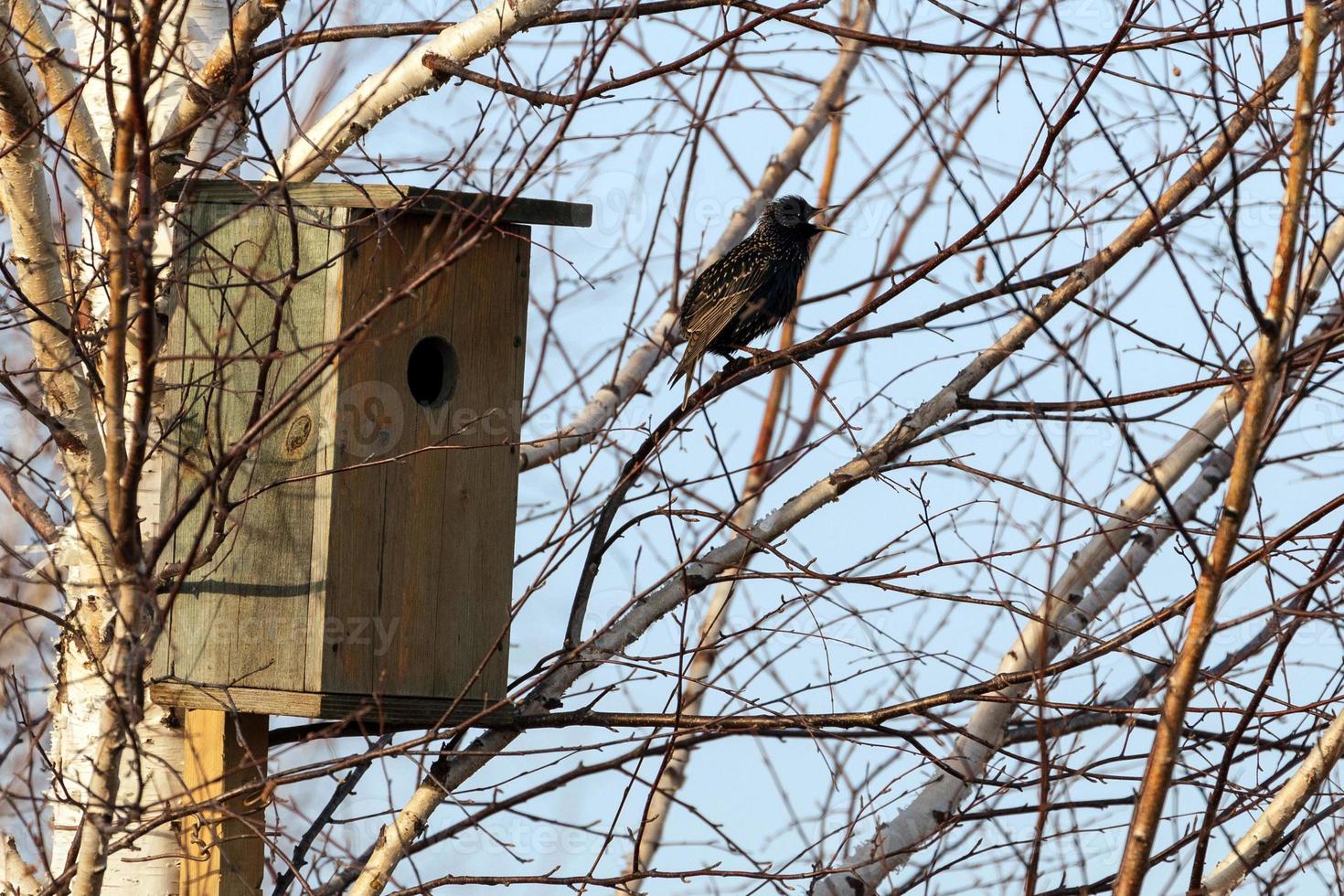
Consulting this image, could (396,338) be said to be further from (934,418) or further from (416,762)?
(934,418)

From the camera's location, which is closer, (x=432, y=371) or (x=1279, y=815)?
(x=1279, y=815)

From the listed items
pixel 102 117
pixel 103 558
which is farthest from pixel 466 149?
pixel 102 117

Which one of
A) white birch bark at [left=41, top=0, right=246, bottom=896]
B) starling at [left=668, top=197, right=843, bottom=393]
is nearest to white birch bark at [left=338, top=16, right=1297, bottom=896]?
white birch bark at [left=41, top=0, right=246, bottom=896]

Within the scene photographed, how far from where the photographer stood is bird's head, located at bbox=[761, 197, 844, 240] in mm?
6117

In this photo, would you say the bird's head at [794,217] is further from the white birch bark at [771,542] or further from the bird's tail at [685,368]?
the white birch bark at [771,542]

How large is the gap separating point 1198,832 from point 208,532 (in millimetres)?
2254

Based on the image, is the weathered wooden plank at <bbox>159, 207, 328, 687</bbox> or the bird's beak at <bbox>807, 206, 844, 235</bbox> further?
the bird's beak at <bbox>807, 206, 844, 235</bbox>

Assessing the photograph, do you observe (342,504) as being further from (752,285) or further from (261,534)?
(752,285)

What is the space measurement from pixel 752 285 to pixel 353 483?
244 centimetres

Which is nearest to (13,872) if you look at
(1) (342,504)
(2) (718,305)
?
(1) (342,504)

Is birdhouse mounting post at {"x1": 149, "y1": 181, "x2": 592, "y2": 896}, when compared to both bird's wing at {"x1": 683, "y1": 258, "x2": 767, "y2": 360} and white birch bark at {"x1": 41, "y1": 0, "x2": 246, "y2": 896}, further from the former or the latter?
bird's wing at {"x1": 683, "y1": 258, "x2": 767, "y2": 360}

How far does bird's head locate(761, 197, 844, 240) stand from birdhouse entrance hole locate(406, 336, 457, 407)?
2475 millimetres

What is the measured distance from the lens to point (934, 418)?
375cm

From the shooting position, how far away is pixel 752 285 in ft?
18.8
